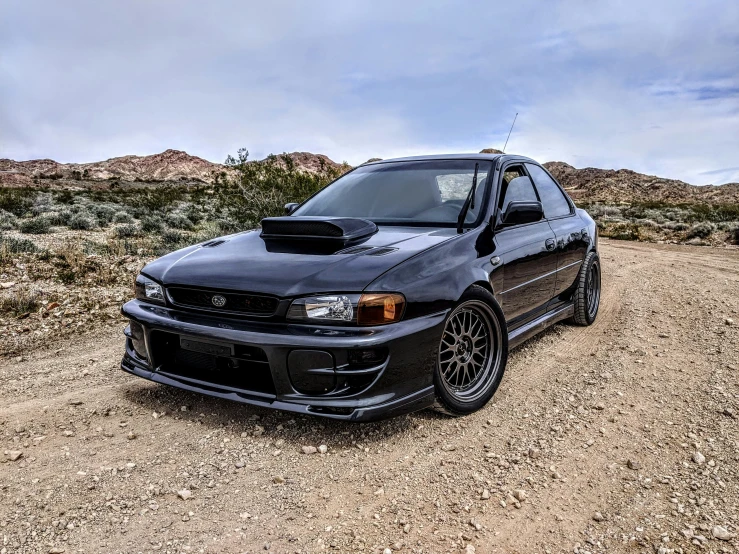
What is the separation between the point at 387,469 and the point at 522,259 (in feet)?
6.13

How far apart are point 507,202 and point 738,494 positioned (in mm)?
2220

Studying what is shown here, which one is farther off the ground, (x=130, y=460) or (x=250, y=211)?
(x=250, y=211)

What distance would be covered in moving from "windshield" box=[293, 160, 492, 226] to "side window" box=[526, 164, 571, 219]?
33.8 inches

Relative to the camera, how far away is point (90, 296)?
20.0 ft

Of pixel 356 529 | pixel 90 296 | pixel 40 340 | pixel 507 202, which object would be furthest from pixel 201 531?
pixel 90 296

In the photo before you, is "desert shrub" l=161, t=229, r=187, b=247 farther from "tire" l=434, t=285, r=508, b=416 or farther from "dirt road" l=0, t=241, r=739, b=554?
"tire" l=434, t=285, r=508, b=416

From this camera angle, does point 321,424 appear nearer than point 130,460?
No

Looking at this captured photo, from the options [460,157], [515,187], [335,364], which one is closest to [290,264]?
[335,364]

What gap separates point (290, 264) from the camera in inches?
112

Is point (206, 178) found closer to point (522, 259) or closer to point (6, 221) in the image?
point (6, 221)

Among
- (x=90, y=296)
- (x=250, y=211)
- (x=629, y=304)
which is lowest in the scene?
(x=629, y=304)

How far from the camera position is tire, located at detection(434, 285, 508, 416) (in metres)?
3.00

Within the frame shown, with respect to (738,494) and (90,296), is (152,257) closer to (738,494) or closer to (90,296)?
(90,296)

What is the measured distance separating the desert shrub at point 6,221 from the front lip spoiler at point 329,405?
10.8m
